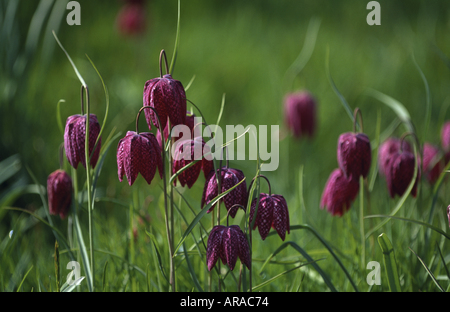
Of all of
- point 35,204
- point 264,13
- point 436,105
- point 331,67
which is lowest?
point 35,204

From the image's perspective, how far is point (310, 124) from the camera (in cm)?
207

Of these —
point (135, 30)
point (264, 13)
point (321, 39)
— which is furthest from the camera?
point (264, 13)

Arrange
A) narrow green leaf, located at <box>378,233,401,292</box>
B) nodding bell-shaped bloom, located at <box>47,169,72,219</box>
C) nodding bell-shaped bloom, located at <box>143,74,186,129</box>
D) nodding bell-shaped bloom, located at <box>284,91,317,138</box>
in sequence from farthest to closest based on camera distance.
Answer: nodding bell-shaped bloom, located at <box>284,91,317,138</box>, nodding bell-shaped bloom, located at <box>47,169,72,219</box>, narrow green leaf, located at <box>378,233,401,292</box>, nodding bell-shaped bloom, located at <box>143,74,186,129</box>

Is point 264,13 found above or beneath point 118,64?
above

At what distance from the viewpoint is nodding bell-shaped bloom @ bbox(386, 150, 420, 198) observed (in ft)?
3.50

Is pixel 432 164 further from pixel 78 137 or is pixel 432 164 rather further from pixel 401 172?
pixel 78 137

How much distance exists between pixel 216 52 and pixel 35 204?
209cm

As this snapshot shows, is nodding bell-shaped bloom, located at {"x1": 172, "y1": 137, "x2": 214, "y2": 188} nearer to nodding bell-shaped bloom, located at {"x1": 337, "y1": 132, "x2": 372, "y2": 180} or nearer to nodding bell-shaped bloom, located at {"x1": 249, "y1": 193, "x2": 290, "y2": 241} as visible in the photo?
nodding bell-shaped bloom, located at {"x1": 249, "y1": 193, "x2": 290, "y2": 241}

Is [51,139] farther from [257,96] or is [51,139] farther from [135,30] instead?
[257,96]

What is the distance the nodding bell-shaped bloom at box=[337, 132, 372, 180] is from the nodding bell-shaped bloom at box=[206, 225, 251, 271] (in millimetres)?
336

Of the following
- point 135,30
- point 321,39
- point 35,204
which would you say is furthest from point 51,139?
point 321,39

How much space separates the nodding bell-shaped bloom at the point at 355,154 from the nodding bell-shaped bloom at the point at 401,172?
5.2 inches

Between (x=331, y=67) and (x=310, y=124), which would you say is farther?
(x=331, y=67)

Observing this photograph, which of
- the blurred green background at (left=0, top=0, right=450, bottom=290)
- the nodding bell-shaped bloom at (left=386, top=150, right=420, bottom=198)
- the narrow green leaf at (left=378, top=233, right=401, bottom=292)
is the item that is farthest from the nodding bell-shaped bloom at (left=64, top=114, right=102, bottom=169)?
the nodding bell-shaped bloom at (left=386, top=150, right=420, bottom=198)
